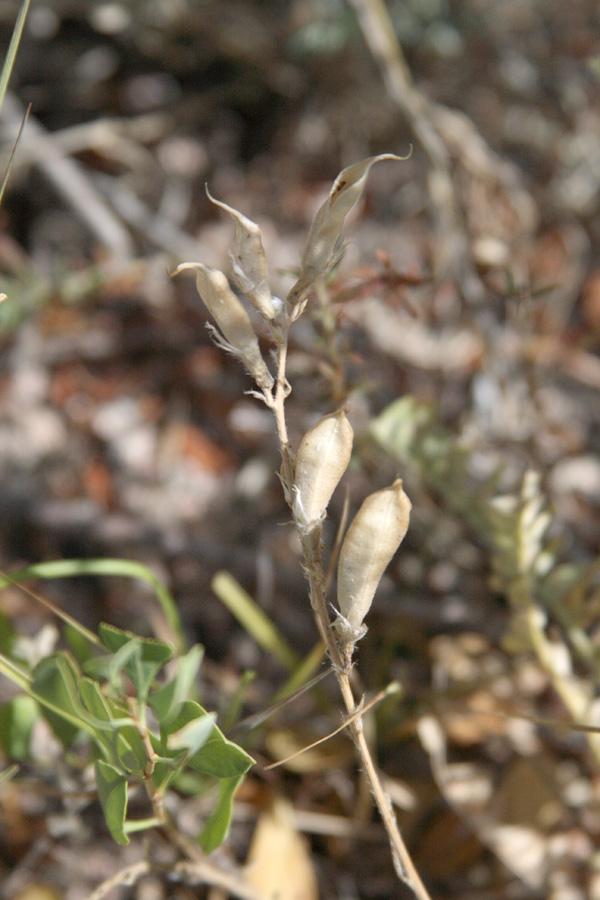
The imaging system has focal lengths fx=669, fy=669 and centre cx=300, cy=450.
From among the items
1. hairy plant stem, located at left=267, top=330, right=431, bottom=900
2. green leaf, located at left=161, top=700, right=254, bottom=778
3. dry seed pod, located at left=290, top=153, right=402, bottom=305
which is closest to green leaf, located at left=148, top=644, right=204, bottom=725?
green leaf, located at left=161, top=700, right=254, bottom=778

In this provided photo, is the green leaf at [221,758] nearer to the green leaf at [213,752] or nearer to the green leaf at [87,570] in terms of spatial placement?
the green leaf at [213,752]

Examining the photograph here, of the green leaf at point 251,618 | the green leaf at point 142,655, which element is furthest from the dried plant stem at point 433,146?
the green leaf at point 142,655

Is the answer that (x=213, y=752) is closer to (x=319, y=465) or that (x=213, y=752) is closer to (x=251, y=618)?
(x=319, y=465)

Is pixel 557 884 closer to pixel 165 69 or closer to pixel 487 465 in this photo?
pixel 487 465

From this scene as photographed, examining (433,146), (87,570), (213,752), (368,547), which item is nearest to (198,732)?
(213,752)

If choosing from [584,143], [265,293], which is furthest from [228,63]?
[265,293]

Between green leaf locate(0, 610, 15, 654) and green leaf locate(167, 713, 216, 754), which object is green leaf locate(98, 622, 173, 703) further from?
green leaf locate(0, 610, 15, 654)
